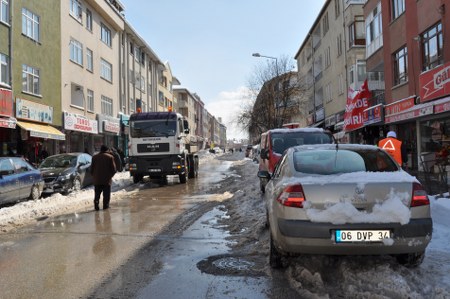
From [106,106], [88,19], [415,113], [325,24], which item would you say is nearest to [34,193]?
[415,113]

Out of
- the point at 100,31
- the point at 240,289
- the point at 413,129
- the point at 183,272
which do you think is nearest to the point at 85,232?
the point at 183,272

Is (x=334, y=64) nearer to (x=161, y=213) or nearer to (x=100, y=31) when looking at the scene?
(x=100, y=31)

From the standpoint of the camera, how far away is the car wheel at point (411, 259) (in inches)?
196

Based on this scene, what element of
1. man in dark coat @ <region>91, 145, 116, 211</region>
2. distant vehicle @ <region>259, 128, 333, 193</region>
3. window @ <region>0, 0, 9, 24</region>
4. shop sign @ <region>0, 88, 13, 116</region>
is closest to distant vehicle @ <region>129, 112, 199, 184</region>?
shop sign @ <region>0, 88, 13, 116</region>

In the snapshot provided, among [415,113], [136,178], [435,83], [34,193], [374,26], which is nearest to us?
[34,193]

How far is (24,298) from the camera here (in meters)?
4.74

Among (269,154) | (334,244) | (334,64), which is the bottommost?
(334,244)

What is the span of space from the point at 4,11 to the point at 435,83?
59.8 ft

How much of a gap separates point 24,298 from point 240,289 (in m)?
2.29

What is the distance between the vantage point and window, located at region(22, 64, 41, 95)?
70.0ft

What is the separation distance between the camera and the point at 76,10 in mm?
28281

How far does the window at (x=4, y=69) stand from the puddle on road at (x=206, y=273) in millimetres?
15636

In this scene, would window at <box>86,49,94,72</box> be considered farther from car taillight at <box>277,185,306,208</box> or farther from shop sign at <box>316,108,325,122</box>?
car taillight at <box>277,185,306,208</box>

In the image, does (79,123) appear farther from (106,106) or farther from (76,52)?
(106,106)
